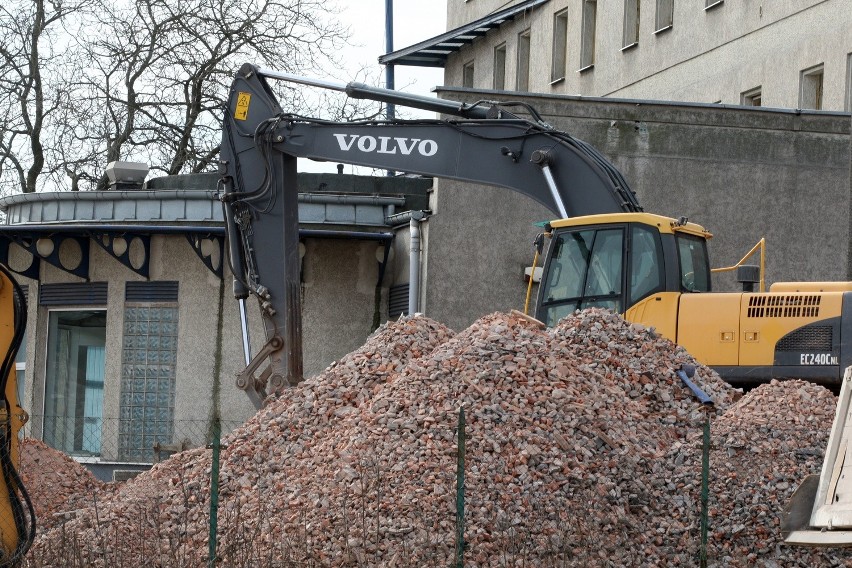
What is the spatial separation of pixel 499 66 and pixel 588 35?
15.0ft

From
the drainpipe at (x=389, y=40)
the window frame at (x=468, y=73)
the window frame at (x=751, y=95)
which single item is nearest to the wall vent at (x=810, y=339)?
the window frame at (x=751, y=95)

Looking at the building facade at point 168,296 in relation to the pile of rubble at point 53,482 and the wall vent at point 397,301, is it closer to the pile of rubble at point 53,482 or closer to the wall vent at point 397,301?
the wall vent at point 397,301

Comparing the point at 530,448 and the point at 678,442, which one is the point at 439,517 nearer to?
the point at 530,448

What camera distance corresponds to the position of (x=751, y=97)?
95.2ft

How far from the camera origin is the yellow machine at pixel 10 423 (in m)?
10.0

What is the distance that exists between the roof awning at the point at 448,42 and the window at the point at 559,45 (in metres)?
0.69

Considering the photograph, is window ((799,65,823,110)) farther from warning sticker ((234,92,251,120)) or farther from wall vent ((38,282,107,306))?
wall vent ((38,282,107,306))

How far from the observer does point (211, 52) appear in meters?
31.7

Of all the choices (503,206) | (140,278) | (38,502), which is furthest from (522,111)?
(38,502)

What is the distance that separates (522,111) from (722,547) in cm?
1144

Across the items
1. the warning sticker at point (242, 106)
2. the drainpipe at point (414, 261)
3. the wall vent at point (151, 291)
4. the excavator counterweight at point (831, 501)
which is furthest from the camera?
the wall vent at point (151, 291)

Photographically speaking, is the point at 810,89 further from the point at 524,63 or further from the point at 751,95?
the point at 524,63

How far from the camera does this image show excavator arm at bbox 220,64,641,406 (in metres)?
14.6

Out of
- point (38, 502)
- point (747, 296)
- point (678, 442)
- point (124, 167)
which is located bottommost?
point (38, 502)
